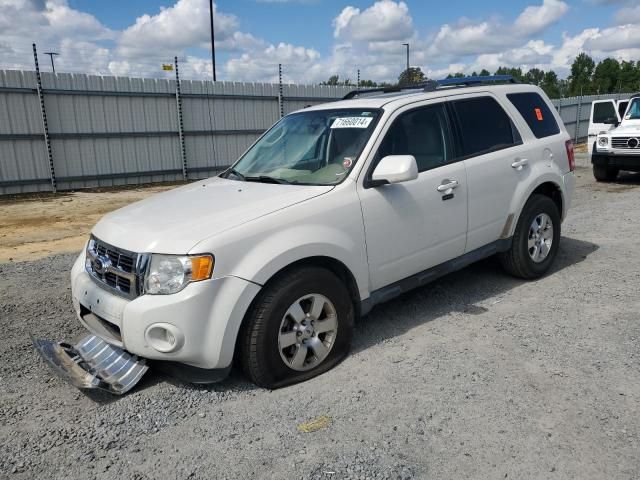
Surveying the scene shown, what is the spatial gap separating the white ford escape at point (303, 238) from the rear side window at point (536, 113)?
0.54ft

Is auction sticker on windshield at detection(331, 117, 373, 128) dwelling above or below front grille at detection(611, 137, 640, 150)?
above

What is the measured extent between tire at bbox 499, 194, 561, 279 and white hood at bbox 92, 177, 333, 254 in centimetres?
234

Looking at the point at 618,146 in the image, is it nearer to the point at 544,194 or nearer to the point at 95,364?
the point at 544,194

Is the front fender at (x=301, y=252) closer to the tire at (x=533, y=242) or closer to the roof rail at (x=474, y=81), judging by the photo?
the tire at (x=533, y=242)

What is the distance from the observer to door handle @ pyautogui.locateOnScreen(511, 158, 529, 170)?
490 cm

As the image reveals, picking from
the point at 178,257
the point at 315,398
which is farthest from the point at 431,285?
the point at 178,257

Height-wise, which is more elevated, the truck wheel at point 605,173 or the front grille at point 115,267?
the front grille at point 115,267

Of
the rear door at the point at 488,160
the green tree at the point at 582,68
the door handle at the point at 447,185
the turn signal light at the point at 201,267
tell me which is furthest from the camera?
the green tree at the point at 582,68

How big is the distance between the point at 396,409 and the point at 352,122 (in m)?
2.15

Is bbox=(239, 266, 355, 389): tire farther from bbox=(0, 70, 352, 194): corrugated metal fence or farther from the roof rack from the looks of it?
bbox=(0, 70, 352, 194): corrugated metal fence

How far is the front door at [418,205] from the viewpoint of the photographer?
→ 151 inches

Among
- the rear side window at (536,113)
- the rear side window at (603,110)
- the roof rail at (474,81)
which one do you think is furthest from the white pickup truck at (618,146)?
the roof rail at (474,81)

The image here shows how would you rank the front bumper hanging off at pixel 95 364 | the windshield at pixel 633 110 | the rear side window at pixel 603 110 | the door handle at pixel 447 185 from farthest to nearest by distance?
the rear side window at pixel 603 110
the windshield at pixel 633 110
the door handle at pixel 447 185
the front bumper hanging off at pixel 95 364

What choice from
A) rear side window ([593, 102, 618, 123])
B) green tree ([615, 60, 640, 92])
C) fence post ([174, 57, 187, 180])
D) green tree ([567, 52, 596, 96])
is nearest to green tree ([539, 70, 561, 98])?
green tree ([567, 52, 596, 96])
